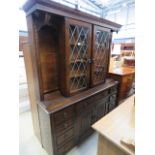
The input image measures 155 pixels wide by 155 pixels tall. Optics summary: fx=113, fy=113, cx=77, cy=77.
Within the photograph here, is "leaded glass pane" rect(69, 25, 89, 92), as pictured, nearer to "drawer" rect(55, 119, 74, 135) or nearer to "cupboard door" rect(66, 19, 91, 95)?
"cupboard door" rect(66, 19, 91, 95)

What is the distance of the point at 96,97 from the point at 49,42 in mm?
1156

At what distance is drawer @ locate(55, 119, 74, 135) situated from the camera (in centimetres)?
143

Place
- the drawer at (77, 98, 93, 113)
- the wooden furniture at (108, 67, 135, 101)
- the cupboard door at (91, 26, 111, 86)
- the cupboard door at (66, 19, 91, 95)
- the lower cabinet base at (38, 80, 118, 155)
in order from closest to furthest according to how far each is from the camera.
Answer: the lower cabinet base at (38, 80, 118, 155) → the cupboard door at (66, 19, 91, 95) → the drawer at (77, 98, 93, 113) → the cupboard door at (91, 26, 111, 86) → the wooden furniture at (108, 67, 135, 101)

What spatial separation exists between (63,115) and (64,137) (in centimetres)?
36

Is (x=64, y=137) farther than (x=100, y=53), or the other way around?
(x=100, y=53)

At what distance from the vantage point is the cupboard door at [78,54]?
1.50 meters

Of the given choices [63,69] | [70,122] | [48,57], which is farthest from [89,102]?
[48,57]

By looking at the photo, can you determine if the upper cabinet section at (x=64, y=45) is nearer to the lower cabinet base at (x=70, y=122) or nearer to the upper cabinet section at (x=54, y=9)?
the upper cabinet section at (x=54, y=9)

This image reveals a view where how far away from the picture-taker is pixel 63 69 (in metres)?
1.58

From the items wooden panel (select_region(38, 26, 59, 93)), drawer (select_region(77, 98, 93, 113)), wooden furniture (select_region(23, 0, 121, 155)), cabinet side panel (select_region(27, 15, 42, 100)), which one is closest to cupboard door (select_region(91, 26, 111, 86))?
wooden furniture (select_region(23, 0, 121, 155))

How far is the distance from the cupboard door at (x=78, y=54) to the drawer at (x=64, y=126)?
40 cm

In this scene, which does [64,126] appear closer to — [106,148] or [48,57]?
[106,148]

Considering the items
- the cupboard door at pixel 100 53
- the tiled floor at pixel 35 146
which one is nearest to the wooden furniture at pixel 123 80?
the cupboard door at pixel 100 53
